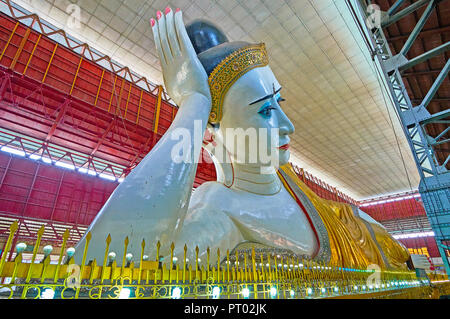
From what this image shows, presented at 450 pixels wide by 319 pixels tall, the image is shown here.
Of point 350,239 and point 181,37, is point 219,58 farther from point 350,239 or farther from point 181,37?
point 350,239

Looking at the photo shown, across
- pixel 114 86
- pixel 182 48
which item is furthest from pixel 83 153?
pixel 182 48

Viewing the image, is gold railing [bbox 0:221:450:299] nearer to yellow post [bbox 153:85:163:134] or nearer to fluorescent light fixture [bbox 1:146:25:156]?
yellow post [bbox 153:85:163:134]

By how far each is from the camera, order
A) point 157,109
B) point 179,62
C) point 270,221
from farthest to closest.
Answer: point 157,109
point 270,221
point 179,62

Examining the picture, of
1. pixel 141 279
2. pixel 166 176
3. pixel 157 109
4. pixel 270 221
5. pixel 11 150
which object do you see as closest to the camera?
pixel 141 279

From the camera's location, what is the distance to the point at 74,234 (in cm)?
861

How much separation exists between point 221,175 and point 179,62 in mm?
1142

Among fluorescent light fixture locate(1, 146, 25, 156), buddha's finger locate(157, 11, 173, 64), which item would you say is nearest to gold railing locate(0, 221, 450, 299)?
buddha's finger locate(157, 11, 173, 64)

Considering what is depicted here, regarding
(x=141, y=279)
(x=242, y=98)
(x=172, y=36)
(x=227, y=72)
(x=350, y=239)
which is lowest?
(x=141, y=279)

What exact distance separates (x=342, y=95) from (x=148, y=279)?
1068 centimetres

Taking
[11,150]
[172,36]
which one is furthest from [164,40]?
[11,150]

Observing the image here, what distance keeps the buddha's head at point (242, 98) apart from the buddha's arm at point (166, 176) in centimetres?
24

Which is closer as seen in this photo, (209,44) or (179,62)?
(179,62)

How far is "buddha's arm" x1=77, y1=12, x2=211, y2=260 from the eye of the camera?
127 cm

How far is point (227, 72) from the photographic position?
7.20 ft
